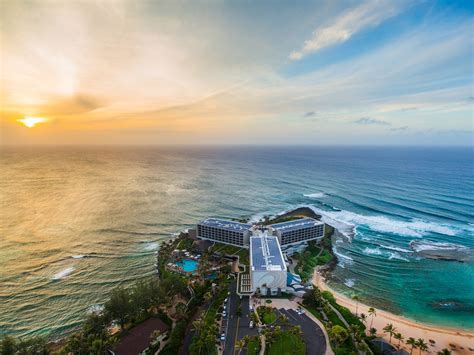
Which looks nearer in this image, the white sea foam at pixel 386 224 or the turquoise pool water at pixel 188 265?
the turquoise pool water at pixel 188 265

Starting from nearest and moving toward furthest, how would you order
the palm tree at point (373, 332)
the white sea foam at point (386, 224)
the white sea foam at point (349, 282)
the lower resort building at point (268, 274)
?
the palm tree at point (373, 332) < the lower resort building at point (268, 274) < the white sea foam at point (349, 282) < the white sea foam at point (386, 224)

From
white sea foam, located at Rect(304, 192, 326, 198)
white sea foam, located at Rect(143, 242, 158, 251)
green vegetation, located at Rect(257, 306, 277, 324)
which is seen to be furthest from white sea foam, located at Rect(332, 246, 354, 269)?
white sea foam, located at Rect(304, 192, 326, 198)

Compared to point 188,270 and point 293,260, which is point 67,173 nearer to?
point 188,270

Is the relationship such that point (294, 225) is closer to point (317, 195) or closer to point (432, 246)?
point (432, 246)

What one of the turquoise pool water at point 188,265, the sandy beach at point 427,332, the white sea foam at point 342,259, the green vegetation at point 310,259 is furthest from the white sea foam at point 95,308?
the white sea foam at point 342,259

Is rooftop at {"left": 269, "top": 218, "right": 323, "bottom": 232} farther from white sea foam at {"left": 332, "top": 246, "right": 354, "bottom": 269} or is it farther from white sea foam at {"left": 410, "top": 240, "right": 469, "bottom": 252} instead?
white sea foam at {"left": 410, "top": 240, "right": 469, "bottom": 252}

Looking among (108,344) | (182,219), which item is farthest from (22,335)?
(182,219)

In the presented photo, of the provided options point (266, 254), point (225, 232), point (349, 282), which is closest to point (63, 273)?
point (225, 232)

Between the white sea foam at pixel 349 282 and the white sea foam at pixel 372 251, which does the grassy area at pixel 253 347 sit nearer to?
the white sea foam at pixel 349 282
